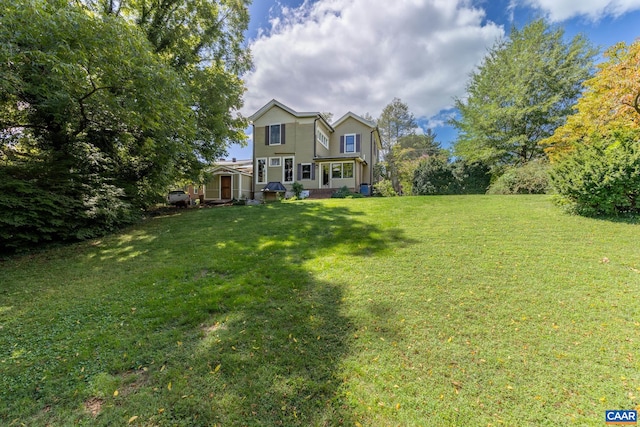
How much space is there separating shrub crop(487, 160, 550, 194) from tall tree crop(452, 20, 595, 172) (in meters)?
3.85

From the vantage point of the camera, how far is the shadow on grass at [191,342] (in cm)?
226

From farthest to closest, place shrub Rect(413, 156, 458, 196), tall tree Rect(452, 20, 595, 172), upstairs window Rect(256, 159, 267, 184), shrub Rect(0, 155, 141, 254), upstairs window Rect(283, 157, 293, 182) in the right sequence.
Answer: upstairs window Rect(256, 159, 267, 184)
upstairs window Rect(283, 157, 293, 182)
shrub Rect(413, 156, 458, 196)
tall tree Rect(452, 20, 595, 172)
shrub Rect(0, 155, 141, 254)

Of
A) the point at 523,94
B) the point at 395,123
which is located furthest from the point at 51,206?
the point at 395,123

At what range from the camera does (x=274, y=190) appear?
1880cm

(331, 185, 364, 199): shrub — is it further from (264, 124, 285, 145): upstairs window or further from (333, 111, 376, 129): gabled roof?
(333, 111, 376, 129): gabled roof

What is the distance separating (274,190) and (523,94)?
18.2 meters

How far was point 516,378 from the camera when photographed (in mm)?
2436

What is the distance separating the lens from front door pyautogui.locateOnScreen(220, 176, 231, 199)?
20.0 meters

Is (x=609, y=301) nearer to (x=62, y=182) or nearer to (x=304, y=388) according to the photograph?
(x=304, y=388)

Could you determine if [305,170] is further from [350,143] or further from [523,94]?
[523,94]

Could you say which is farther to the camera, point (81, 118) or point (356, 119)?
point (356, 119)

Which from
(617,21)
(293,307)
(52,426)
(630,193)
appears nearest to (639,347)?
(293,307)

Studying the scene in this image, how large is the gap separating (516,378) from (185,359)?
10.8ft

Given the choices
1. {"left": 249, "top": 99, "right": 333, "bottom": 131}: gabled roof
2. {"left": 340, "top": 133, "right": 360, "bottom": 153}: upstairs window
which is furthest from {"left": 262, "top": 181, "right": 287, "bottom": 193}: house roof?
{"left": 340, "top": 133, "right": 360, "bottom": 153}: upstairs window
